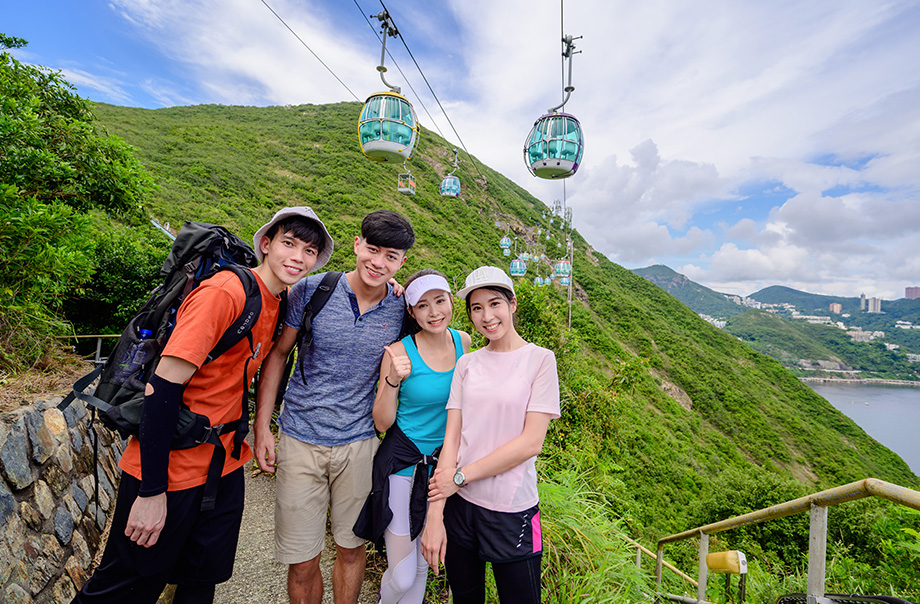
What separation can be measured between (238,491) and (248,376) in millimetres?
511

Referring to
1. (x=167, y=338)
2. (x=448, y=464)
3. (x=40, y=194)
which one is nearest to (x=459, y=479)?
(x=448, y=464)

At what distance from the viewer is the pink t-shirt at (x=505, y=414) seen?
1.57 meters

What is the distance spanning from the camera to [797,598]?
4.50 feet

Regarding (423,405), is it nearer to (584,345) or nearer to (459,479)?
(459,479)

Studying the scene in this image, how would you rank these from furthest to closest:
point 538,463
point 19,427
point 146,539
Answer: point 538,463 < point 19,427 < point 146,539

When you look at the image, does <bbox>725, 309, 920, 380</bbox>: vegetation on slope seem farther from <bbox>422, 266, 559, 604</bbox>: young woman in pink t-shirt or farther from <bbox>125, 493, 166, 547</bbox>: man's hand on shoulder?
<bbox>125, 493, 166, 547</bbox>: man's hand on shoulder

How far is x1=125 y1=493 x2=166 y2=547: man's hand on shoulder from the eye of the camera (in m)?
1.32

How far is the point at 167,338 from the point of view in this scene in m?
1.42

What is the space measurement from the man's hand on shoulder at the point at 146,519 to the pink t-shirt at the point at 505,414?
1.09 meters

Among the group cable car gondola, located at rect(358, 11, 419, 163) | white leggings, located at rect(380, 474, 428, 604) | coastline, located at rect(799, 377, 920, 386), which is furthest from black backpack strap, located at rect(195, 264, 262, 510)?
coastline, located at rect(799, 377, 920, 386)

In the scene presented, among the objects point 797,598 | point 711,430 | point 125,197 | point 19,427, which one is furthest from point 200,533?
point 711,430

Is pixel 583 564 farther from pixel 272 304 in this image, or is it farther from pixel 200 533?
pixel 272 304

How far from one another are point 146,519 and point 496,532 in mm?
1272

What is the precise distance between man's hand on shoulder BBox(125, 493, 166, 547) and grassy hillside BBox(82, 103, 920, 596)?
3.61m
